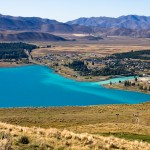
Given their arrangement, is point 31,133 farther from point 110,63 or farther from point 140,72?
point 110,63

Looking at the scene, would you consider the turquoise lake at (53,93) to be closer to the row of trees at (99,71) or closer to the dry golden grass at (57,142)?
the row of trees at (99,71)

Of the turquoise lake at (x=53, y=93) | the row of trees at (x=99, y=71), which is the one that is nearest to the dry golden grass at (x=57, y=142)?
the turquoise lake at (x=53, y=93)

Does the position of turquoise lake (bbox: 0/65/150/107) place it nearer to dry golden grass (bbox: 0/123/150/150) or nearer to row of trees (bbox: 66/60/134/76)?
row of trees (bbox: 66/60/134/76)

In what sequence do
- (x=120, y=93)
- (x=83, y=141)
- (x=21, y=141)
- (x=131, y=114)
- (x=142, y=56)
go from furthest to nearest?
1. (x=142, y=56)
2. (x=120, y=93)
3. (x=131, y=114)
4. (x=83, y=141)
5. (x=21, y=141)

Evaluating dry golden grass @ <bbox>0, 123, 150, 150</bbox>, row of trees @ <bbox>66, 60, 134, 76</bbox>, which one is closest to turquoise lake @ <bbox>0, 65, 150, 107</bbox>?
row of trees @ <bbox>66, 60, 134, 76</bbox>

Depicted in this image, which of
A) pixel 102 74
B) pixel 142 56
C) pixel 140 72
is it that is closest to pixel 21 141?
pixel 102 74

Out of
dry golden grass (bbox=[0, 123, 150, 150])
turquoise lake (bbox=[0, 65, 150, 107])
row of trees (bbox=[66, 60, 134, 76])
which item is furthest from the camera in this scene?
row of trees (bbox=[66, 60, 134, 76])

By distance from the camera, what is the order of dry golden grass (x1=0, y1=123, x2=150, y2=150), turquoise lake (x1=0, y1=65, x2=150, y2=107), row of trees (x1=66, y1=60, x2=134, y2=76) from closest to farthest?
dry golden grass (x1=0, y1=123, x2=150, y2=150) → turquoise lake (x1=0, y1=65, x2=150, y2=107) → row of trees (x1=66, y1=60, x2=134, y2=76)

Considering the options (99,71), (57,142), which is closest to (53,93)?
(99,71)
